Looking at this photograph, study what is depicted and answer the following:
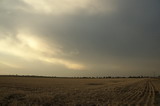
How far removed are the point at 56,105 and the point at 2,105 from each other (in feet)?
14.2

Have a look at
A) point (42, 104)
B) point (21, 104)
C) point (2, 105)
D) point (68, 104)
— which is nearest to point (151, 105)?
point (68, 104)

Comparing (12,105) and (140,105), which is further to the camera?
(140,105)

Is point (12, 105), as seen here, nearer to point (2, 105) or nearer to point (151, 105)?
point (2, 105)

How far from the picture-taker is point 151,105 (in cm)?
1834

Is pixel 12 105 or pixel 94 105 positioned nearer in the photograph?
pixel 12 105

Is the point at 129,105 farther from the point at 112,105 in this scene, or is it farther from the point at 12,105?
the point at 12,105

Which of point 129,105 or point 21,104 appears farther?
point 129,105

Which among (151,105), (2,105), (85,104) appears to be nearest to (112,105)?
(85,104)

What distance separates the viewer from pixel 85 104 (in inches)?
715

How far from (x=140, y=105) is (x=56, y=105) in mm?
7430

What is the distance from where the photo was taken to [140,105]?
18203mm

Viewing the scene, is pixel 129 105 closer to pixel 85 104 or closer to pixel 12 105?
pixel 85 104

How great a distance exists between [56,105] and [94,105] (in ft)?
10.7

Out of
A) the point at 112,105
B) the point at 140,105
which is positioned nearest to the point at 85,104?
the point at 112,105
